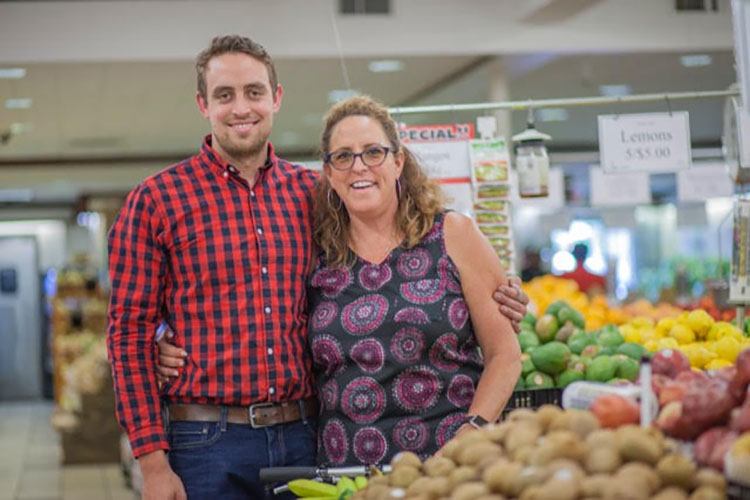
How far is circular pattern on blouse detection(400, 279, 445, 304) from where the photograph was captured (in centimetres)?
269

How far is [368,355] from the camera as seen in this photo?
2.64m

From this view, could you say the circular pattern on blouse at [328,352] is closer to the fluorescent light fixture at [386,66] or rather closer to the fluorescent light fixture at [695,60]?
the fluorescent light fixture at [386,66]

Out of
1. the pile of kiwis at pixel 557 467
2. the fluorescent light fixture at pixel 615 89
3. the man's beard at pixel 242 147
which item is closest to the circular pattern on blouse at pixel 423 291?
the man's beard at pixel 242 147

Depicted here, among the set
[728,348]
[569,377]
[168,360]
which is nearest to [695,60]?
[728,348]

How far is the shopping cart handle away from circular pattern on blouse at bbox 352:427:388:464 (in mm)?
250

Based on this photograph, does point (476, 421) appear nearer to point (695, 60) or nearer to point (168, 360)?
point (168, 360)

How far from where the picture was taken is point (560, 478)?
5.46 ft

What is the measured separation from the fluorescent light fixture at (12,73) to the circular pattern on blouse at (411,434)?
7118mm

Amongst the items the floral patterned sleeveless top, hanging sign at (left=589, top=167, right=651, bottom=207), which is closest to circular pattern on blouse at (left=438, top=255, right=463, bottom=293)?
the floral patterned sleeveless top

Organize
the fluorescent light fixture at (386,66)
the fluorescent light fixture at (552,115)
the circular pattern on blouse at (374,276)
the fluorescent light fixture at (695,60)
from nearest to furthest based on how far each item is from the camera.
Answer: the circular pattern on blouse at (374,276) < the fluorescent light fixture at (386,66) < the fluorescent light fixture at (695,60) < the fluorescent light fixture at (552,115)

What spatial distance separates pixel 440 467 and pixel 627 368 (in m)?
1.78

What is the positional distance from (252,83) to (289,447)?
3.17 feet

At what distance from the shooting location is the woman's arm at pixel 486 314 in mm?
2725

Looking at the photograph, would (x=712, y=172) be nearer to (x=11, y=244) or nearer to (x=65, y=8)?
(x=65, y=8)
